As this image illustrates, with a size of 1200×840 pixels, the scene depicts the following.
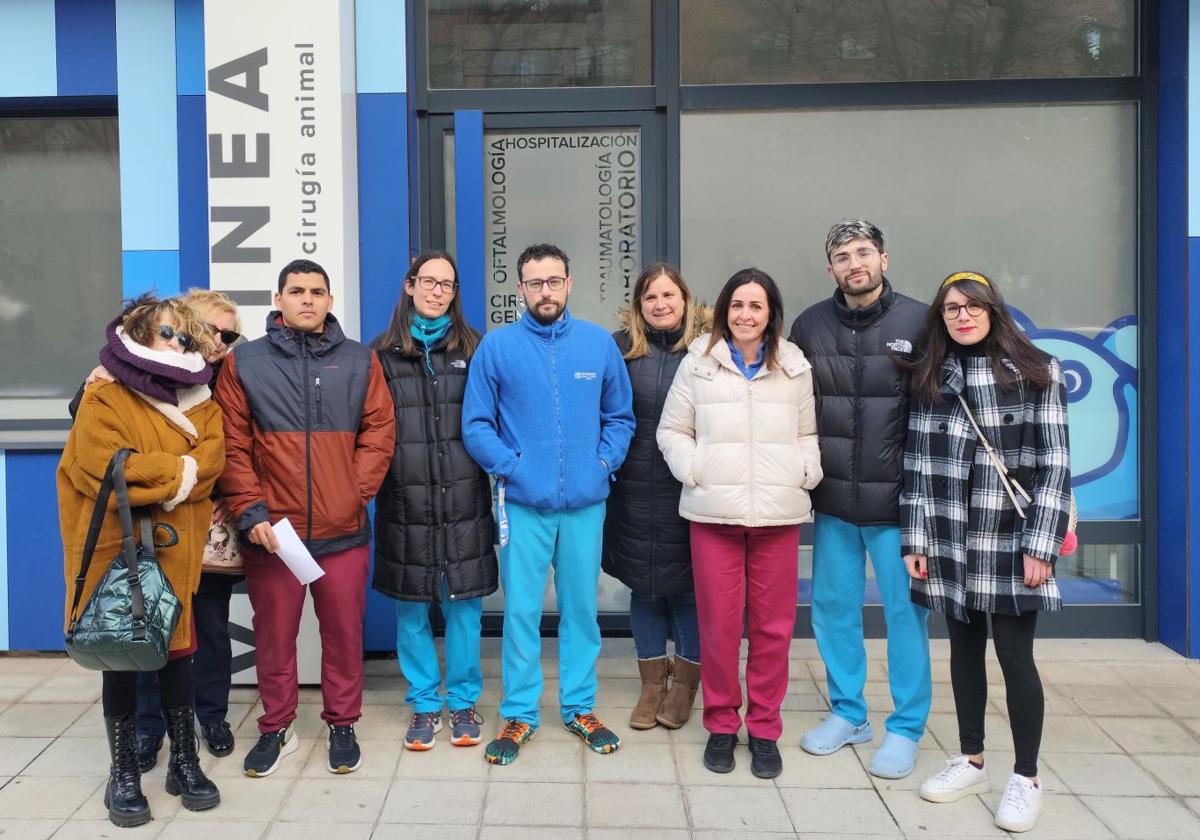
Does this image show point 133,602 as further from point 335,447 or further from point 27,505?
point 27,505

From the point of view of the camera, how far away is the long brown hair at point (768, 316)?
3631 mm

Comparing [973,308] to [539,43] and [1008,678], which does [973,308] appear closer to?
[1008,678]

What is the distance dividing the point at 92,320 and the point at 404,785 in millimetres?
3334

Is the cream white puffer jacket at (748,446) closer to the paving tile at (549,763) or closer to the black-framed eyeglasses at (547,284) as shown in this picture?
the black-framed eyeglasses at (547,284)

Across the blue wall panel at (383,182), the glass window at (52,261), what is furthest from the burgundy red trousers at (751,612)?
the glass window at (52,261)

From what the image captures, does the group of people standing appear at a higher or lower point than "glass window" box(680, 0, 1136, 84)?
lower

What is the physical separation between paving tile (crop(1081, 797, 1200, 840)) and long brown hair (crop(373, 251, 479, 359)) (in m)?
2.80

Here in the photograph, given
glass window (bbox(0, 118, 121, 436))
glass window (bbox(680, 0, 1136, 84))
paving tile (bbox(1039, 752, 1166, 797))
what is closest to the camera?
paving tile (bbox(1039, 752, 1166, 797))

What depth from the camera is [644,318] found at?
4039 millimetres

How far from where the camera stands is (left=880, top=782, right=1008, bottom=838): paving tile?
3252mm

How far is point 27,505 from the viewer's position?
500 centimetres

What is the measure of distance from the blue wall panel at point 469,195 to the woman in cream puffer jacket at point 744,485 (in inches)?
67.2

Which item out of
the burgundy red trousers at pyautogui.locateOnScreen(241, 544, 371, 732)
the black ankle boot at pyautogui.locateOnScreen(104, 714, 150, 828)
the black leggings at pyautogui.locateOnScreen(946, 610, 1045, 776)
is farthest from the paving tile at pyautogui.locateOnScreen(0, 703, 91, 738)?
the black leggings at pyautogui.locateOnScreen(946, 610, 1045, 776)

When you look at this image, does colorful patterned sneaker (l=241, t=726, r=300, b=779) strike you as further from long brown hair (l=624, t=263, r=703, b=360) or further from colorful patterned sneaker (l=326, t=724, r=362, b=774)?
long brown hair (l=624, t=263, r=703, b=360)
